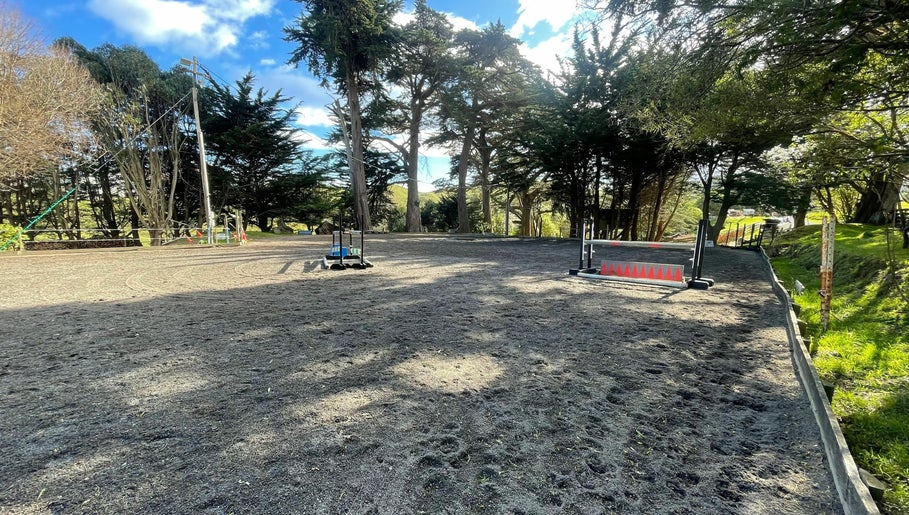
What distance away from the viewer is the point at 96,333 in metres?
4.07

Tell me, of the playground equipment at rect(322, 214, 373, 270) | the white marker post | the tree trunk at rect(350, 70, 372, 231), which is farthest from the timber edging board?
the tree trunk at rect(350, 70, 372, 231)

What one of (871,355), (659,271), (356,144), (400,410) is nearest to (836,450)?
(400,410)

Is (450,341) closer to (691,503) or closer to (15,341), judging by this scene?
(691,503)

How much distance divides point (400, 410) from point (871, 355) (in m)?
5.15

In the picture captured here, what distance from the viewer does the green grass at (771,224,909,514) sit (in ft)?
7.73

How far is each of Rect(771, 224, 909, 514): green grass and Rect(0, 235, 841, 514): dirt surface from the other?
34cm

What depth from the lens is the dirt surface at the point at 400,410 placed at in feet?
5.94

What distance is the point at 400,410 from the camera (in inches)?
101

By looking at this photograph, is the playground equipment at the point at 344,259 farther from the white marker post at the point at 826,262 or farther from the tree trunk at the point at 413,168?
the tree trunk at the point at 413,168

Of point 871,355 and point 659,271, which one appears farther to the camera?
point 659,271

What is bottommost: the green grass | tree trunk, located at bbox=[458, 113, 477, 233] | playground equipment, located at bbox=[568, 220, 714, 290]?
the green grass

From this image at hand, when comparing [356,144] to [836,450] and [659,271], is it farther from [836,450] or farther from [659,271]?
[836,450]

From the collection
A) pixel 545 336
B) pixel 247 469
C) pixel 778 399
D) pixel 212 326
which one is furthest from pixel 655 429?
pixel 212 326

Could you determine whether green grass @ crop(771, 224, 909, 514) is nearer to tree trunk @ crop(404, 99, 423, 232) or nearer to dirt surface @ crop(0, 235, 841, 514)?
dirt surface @ crop(0, 235, 841, 514)
